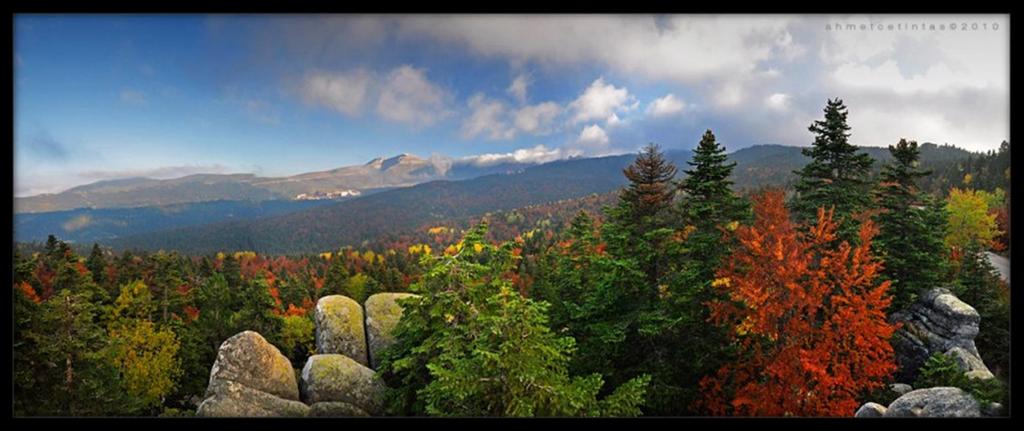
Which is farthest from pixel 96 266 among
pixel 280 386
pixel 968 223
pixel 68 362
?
pixel 968 223

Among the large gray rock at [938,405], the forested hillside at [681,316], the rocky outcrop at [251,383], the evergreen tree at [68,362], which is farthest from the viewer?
the rocky outcrop at [251,383]

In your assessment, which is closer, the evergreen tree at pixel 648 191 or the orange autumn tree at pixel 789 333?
the orange autumn tree at pixel 789 333

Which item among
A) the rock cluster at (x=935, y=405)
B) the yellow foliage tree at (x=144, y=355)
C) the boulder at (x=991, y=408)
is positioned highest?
the boulder at (x=991, y=408)

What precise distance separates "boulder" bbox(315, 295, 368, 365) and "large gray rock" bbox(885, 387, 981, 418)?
55.8ft

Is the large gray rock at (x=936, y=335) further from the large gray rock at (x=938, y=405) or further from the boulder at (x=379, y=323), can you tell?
the boulder at (x=379, y=323)

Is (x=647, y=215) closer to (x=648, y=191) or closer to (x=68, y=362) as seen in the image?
(x=648, y=191)

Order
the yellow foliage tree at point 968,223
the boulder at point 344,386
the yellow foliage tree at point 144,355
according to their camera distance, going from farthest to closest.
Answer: the yellow foliage tree at point 968,223 → the yellow foliage tree at point 144,355 → the boulder at point 344,386

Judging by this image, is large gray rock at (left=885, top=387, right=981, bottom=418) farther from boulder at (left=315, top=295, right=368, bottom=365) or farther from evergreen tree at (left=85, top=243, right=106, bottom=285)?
evergreen tree at (left=85, top=243, right=106, bottom=285)

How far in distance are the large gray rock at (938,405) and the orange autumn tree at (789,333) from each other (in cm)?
183

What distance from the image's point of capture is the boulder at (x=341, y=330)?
18.5 meters

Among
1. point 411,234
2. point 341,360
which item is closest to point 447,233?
point 411,234

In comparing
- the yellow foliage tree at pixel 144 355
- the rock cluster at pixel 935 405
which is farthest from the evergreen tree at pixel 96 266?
the rock cluster at pixel 935 405

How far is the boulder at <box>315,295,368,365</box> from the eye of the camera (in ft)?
60.6

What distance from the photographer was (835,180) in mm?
14852
